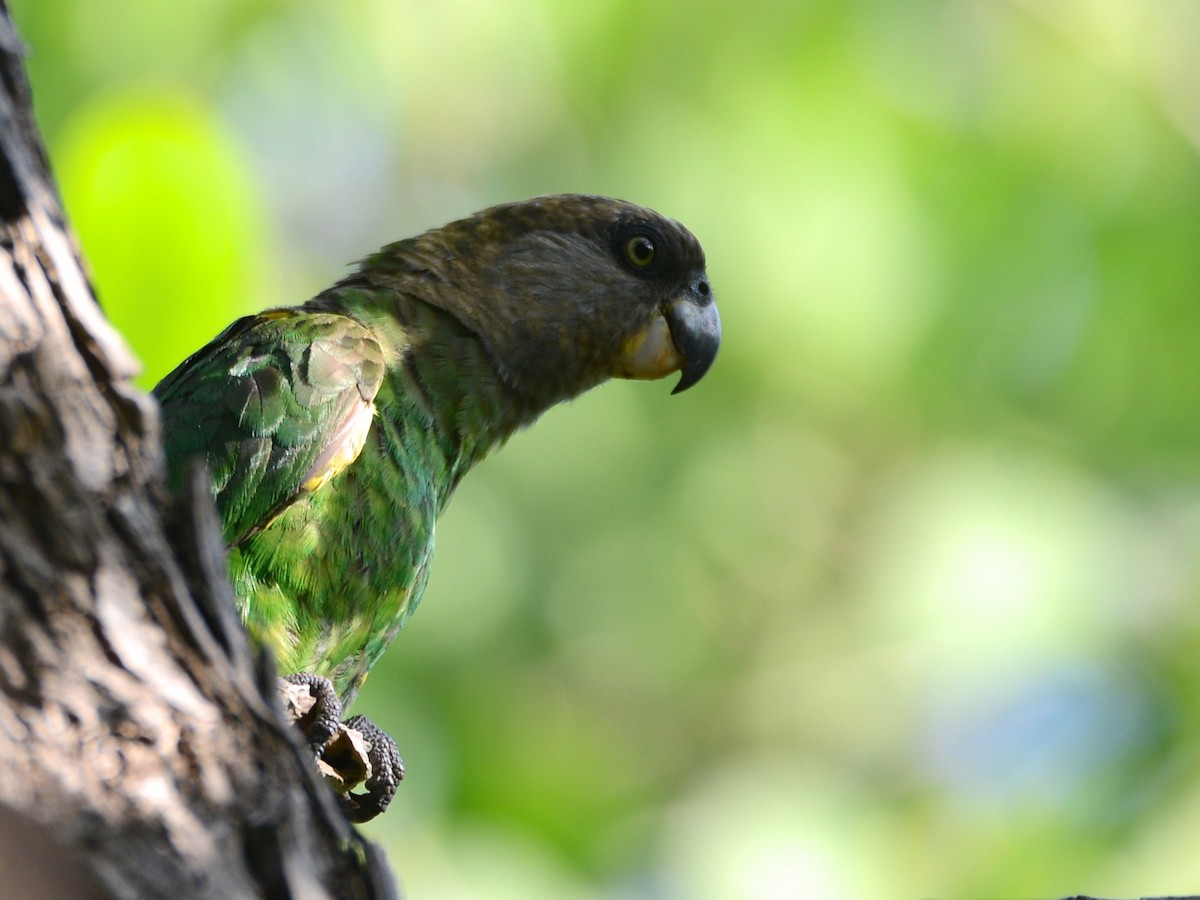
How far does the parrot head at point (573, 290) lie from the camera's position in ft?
11.5

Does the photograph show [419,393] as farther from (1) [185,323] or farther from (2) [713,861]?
(2) [713,861]

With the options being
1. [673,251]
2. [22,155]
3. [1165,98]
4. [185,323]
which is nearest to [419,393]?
[185,323]

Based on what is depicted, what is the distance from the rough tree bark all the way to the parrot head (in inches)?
78.8

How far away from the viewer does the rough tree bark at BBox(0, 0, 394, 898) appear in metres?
1.32

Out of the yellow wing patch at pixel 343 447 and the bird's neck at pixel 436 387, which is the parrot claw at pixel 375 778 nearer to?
the yellow wing patch at pixel 343 447

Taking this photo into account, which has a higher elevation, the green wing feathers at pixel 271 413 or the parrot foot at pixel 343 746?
the green wing feathers at pixel 271 413

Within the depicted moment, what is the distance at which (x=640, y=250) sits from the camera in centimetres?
371

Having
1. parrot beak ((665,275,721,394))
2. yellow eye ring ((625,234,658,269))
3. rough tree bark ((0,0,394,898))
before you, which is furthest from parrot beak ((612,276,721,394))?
rough tree bark ((0,0,394,898))

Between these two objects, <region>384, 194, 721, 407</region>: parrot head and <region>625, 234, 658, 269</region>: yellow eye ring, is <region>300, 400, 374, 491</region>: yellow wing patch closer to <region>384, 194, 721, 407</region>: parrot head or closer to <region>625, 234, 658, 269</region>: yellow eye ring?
<region>384, 194, 721, 407</region>: parrot head

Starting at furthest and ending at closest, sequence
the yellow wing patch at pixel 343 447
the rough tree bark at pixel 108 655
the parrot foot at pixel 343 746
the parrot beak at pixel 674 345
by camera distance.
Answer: the parrot beak at pixel 674 345 < the yellow wing patch at pixel 343 447 < the parrot foot at pixel 343 746 < the rough tree bark at pixel 108 655

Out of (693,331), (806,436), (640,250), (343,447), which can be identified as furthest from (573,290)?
(806,436)

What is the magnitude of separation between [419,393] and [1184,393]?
4647mm

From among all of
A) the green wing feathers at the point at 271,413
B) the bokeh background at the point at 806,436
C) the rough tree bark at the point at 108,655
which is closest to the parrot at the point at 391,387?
the green wing feathers at the point at 271,413

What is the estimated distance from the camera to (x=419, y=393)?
10.6 ft
